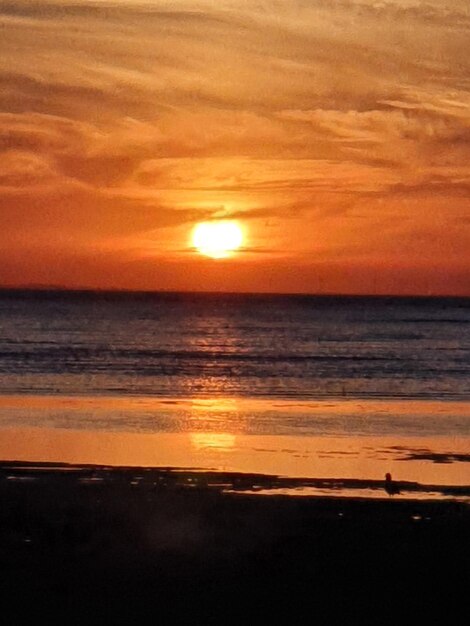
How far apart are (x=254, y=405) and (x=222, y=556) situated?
61.9 feet

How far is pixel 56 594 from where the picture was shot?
925 cm

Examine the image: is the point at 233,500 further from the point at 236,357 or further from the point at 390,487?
the point at 236,357

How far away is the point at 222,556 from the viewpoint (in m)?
10.6

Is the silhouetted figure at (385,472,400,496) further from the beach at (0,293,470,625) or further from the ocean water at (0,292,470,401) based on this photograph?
the ocean water at (0,292,470,401)

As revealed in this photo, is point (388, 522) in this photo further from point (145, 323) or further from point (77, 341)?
point (145, 323)

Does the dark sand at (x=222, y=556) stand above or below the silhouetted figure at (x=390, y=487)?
below

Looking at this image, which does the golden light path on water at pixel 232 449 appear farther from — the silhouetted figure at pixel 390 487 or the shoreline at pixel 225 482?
the silhouetted figure at pixel 390 487

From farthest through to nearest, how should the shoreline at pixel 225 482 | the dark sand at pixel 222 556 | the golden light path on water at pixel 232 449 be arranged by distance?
the golden light path on water at pixel 232 449 → the shoreline at pixel 225 482 → the dark sand at pixel 222 556

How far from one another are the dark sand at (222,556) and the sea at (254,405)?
191cm

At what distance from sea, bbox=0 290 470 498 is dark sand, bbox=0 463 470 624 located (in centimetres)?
191

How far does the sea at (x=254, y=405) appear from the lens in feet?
58.3

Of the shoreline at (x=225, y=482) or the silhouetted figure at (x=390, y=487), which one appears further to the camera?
the silhouetted figure at (x=390, y=487)

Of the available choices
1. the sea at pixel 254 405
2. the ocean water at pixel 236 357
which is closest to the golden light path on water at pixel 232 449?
the sea at pixel 254 405

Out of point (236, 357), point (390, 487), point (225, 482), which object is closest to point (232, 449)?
point (225, 482)
